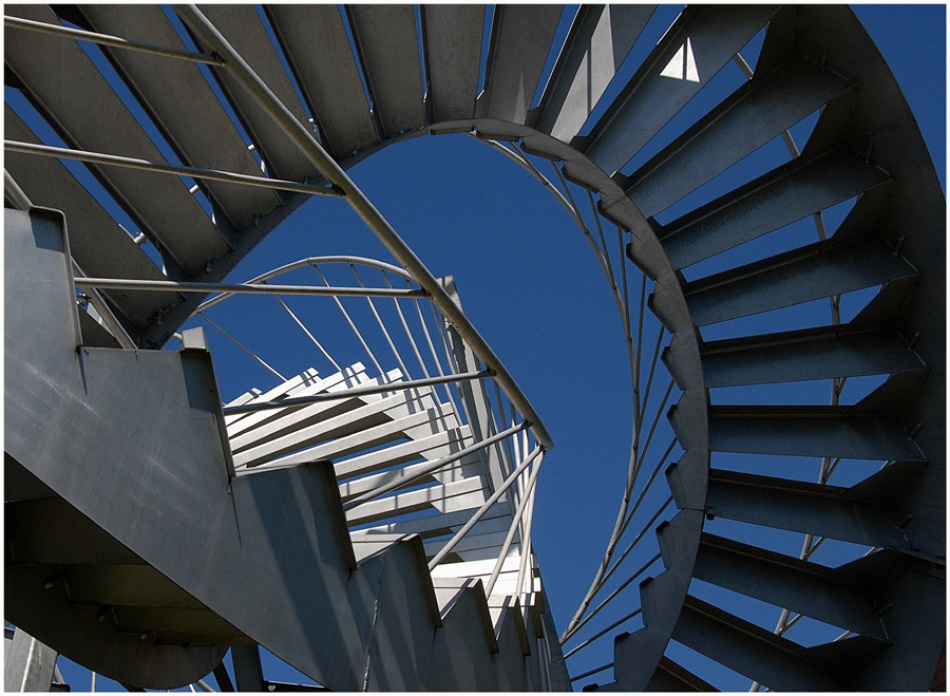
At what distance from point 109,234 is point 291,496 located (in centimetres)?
250

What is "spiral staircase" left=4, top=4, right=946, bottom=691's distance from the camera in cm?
308

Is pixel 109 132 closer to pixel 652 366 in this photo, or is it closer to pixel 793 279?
pixel 793 279

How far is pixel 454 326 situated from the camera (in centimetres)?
556

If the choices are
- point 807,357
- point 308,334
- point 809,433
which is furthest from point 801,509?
point 308,334

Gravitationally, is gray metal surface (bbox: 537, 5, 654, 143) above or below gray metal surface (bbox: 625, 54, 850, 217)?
above

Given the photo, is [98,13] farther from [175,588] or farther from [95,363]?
[175,588]

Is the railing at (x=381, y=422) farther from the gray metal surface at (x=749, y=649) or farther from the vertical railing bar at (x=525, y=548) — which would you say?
the gray metal surface at (x=749, y=649)

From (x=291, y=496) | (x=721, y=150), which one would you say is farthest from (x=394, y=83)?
(x=291, y=496)

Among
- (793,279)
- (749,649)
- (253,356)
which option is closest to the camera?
(793,279)

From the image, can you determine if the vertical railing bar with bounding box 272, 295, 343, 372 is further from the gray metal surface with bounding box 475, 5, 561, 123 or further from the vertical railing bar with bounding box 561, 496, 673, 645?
the gray metal surface with bounding box 475, 5, 561, 123

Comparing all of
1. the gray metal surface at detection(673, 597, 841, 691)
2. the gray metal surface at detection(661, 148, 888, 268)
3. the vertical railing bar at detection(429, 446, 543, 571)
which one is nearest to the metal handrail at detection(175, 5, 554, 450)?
the vertical railing bar at detection(429, 446, 543, 571)

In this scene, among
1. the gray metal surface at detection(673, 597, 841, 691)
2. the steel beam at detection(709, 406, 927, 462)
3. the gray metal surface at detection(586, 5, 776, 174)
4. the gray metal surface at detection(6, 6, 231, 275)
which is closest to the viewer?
the gray metal surface at detection(6, 6, 231, 275)

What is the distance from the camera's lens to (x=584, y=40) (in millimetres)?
5570

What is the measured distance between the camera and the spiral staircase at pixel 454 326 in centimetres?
308
